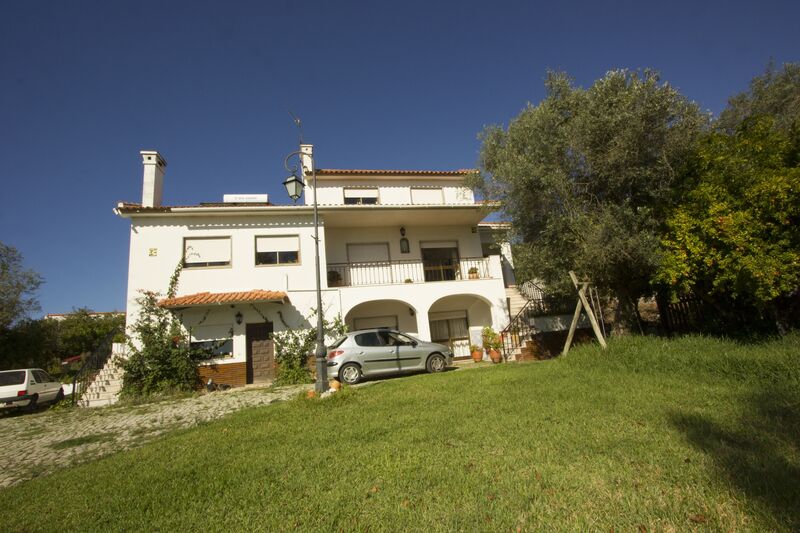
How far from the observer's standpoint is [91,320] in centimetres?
2525

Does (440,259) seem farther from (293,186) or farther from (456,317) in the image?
(293,186)

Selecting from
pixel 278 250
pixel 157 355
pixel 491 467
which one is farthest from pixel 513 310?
pixel 157 355

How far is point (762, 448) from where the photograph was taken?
3018 millimetres

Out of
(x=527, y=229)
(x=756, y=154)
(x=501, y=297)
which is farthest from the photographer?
(x=501, y=297)

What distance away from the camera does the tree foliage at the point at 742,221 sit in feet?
21.6

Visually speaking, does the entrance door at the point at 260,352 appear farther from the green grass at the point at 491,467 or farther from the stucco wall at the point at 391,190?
the green grass at the point at 491,467

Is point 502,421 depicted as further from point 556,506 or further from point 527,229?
point 527,229

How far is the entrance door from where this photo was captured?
1218cm

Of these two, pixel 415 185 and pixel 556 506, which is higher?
pixel 415 185

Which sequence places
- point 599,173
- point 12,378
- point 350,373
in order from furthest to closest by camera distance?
1. point 12,378
2. point 350,373
3. point 599,173

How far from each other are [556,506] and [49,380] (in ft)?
57.8

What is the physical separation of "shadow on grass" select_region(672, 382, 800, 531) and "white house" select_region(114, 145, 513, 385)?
968 cm

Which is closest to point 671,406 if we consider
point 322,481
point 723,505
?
point 723,505

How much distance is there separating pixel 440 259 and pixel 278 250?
6.95m
